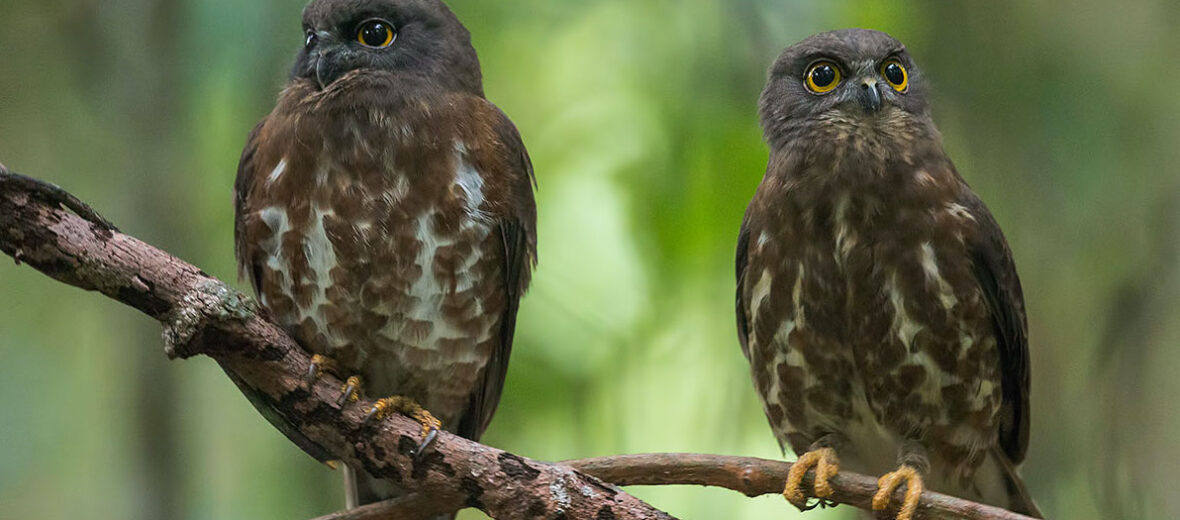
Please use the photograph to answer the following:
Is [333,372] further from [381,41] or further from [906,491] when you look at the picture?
[906,491]

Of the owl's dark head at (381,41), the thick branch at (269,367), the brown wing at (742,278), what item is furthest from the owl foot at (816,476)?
the owl's dark head at (381,41)

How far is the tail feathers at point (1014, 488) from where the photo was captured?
3.71m

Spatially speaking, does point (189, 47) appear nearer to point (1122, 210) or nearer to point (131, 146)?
point (131, 146)

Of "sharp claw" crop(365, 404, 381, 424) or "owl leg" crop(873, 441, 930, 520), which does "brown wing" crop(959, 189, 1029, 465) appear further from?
"sharp claw" crop(365, 404, 381, 424)

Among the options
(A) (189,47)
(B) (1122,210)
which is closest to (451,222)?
(A) (189,47)

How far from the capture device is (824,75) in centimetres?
342

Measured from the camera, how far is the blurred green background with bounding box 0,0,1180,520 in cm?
446

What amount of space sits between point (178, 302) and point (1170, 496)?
12.7 feet

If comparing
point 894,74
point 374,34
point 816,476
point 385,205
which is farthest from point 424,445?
point 894,74

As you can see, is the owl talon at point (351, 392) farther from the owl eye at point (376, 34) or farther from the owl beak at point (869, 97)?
the owl beak at point (869, 97)

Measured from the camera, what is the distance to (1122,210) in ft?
16.0

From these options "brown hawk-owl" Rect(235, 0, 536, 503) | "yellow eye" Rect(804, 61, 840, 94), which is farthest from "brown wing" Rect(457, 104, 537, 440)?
"yellow eye" Rect(804, 61, 840, 94)

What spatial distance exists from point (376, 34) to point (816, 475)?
1782 millimetres

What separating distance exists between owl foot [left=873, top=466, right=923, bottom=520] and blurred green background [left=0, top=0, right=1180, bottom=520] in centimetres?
129
